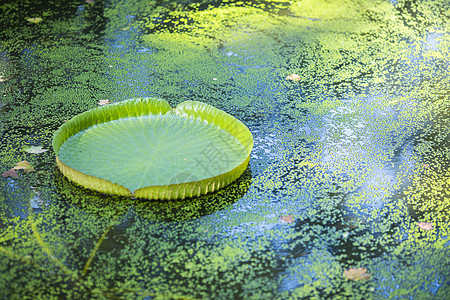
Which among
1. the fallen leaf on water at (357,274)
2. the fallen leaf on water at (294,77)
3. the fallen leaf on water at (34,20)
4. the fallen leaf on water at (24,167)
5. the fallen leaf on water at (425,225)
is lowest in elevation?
the fallen leaf on water at (24,167)

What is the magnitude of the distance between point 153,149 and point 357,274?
0.93m

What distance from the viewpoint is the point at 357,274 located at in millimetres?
1540

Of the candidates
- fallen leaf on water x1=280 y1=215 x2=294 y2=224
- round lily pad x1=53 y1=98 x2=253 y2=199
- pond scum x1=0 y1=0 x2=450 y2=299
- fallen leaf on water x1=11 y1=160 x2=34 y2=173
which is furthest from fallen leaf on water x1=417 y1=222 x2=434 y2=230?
fallen leaf on water x1=11 y1=160 x2=34 y2=173

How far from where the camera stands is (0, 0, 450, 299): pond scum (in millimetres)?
1535

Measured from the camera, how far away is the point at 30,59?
2.91 m

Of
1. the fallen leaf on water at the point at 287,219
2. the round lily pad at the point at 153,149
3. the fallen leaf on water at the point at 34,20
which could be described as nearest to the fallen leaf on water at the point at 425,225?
the fallen leaf on water at the point at 287,219

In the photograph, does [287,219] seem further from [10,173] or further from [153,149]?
[10,173]

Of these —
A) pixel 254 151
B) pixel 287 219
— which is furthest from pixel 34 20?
pixel 287 219

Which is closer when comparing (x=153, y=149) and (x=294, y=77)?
(x=153, y=149)

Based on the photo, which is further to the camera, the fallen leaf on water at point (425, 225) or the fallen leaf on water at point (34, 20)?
the fallen leaf on water at point (34, 20)

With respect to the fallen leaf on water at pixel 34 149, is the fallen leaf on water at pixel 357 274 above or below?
above

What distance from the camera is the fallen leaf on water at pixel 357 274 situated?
5.01ft

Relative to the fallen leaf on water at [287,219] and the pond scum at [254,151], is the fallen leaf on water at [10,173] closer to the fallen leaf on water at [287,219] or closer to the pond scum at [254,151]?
the pond scum at [254,151]

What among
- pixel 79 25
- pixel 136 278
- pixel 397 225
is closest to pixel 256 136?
pixel 397 225
